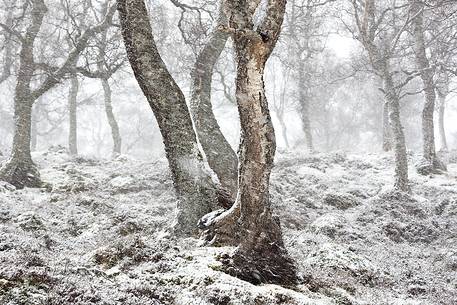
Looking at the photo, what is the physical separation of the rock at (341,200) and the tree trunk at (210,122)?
4.08m

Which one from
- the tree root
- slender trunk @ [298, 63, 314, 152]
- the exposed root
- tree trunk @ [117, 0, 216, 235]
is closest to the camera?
the exposed root

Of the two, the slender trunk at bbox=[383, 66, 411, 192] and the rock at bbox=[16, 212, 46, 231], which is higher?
the slender trunk at bbox=[383, 66, 411, 192]

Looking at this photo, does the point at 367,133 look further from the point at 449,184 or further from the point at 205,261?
the point at 205,261

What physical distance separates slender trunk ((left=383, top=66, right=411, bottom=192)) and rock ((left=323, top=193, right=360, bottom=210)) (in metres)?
1.72

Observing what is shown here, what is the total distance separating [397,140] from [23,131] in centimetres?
1098

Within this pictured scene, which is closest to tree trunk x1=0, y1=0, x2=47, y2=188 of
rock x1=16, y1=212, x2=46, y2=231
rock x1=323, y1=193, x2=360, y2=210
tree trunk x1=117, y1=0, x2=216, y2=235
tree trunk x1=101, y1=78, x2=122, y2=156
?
rock x1=16, y1=212, x2=46, y2=231

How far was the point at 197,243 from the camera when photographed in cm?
555

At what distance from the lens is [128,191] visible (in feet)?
38.8

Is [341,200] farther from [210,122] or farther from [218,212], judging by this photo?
[218,212]

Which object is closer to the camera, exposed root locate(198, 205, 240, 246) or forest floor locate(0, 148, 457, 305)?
forest floor locate(0, 148, 457, 305)

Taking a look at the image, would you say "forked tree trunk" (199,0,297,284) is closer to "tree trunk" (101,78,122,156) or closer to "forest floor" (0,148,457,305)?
"forest floor" (0,148,457,305)

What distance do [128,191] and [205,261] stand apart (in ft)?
24.6

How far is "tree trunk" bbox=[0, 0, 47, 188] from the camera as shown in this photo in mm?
11000

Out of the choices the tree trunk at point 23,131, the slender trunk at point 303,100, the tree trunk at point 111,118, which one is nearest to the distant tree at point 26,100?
the tree trunk at point 23,131
